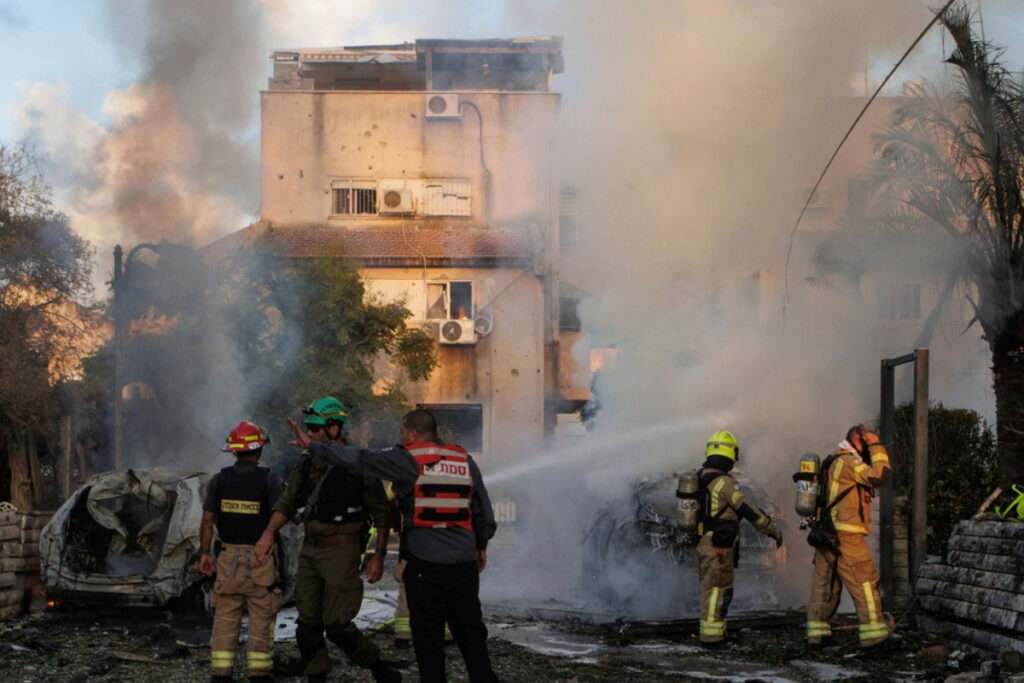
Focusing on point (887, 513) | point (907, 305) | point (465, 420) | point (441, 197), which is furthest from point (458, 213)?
point (887, 513)

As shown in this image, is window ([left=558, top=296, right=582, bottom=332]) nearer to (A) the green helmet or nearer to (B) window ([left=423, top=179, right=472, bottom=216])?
(B) window ([left=423, top=179, right=472, bottom=216])

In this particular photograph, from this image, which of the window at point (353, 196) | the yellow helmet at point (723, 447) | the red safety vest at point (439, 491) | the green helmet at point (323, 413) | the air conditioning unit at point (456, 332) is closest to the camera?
the red safety vest at point (439, 491)

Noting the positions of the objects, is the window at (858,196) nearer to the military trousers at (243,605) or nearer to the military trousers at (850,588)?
the military trousers at (850,588)

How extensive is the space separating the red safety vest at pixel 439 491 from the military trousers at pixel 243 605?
60.5 inches

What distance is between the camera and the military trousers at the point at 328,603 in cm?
778

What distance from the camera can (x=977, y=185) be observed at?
13.6m

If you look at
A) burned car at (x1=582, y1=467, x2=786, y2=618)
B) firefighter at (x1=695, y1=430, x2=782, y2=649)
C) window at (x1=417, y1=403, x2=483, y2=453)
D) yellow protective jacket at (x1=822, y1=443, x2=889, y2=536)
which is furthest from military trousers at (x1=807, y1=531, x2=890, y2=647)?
window at (x1=417, y1=403, x2=483, y2=453)

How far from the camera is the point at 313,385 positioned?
76.6ft

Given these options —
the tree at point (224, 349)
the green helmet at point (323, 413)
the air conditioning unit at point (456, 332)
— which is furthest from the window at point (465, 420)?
the green helmet at point (323, 413)

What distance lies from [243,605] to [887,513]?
6.16 metres

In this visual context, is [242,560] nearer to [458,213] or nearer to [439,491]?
[439,491]

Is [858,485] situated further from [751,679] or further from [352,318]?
[352,318]

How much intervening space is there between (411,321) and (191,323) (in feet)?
32.5

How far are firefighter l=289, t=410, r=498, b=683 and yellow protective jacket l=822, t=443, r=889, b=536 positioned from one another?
3.89 m
